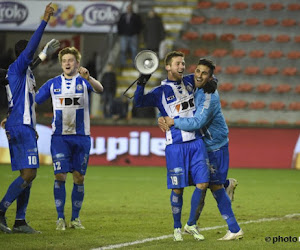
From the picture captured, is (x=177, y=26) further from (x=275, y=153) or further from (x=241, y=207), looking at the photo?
(x=241, y=207)

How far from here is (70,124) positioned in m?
8.32

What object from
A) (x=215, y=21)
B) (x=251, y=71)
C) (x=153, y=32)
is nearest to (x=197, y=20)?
(x=215, y=21)

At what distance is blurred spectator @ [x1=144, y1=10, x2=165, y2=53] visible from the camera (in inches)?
782

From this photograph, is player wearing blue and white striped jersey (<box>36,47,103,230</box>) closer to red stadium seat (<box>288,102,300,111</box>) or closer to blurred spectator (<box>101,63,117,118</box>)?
blurred spectator (<box>101,63,117,118</box>)

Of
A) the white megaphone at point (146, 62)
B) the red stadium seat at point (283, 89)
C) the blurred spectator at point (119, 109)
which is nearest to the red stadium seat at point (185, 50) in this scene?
the red stadium seat at point (283, 89)

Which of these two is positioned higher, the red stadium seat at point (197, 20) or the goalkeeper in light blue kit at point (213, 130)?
the red stadium seat at point (197, 20)

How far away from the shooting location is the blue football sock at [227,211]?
7.22 meters

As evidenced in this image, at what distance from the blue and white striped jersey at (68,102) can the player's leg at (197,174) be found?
1.67m

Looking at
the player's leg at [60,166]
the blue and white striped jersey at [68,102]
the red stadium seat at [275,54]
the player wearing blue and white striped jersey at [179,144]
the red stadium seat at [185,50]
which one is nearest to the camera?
the player wearing blue and white striped jersey at [179,144]

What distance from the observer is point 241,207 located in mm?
10312

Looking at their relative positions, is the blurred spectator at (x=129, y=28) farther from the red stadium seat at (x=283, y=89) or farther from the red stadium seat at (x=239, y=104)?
the red stadium seat at (x=283, y=89)

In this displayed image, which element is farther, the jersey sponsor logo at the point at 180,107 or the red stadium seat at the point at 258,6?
the red stadium seat at the point at 258,6

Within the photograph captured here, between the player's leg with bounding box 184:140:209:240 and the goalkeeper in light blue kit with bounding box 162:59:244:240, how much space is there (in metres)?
0.19

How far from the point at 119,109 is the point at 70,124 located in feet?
32.8
